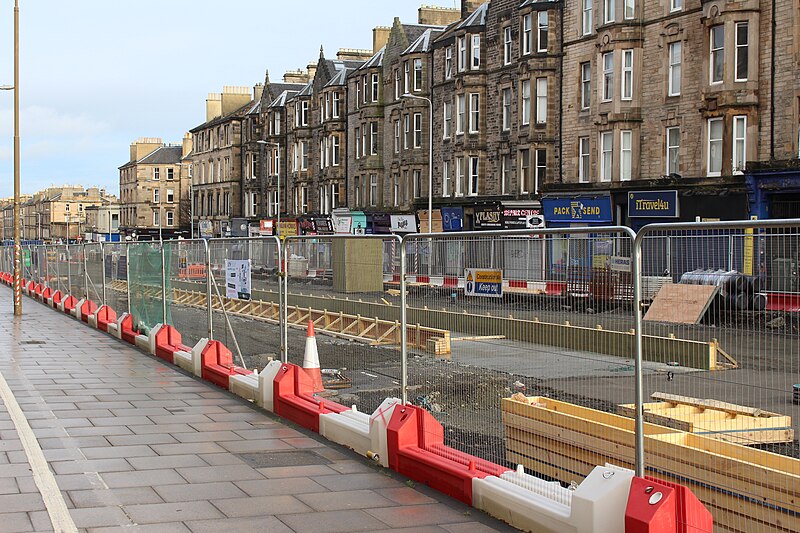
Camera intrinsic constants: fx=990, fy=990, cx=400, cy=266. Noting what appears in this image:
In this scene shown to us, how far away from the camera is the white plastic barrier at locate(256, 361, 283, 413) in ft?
39.2

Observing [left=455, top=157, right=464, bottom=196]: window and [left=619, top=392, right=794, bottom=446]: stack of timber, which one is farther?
[left=455, top=157, right=464, bottom=196]: window

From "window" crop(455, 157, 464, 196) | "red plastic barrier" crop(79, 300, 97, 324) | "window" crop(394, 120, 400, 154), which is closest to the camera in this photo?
"red plastic barrier" crop(79, 300, 97, 324)

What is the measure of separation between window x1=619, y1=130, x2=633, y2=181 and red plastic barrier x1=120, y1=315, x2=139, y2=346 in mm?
22927

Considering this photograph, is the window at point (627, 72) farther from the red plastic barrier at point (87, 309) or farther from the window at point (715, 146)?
the red plastic barrier at point (87, 309)

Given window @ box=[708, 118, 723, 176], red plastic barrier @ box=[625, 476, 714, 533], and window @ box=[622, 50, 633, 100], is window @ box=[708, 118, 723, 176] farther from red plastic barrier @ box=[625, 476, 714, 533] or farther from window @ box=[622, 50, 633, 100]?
red plastic barrier @ box=[625, 476, 714, 533]

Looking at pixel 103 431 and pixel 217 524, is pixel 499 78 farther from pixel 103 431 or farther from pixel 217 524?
pixel 217 524

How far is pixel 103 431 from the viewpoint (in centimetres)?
1065

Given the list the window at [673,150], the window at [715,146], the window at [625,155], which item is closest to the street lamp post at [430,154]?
the window at [625,155]

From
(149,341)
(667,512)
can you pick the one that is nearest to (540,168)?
(149,341)

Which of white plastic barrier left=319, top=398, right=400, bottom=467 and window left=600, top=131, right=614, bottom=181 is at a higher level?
window left=600, top=131, right=614, bottom=181

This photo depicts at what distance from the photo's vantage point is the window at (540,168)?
4362cm

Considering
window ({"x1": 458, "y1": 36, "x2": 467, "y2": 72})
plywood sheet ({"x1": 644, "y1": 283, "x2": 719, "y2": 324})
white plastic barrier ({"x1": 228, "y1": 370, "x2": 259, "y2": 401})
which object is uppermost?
window ({"x1": 458, "y1": 36, "x2": 467, "y2": 72})

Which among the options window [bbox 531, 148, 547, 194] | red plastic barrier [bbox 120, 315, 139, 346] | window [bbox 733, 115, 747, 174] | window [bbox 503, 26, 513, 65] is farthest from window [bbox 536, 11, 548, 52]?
red plastic barrier [bbox 120, 315, 139, 346]

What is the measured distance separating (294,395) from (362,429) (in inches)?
86.0
